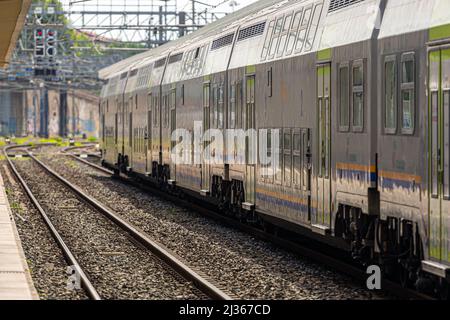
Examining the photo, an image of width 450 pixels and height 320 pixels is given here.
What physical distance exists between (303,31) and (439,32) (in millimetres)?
5186

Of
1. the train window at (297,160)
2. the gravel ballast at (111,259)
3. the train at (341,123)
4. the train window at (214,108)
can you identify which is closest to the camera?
the train at (341,123)

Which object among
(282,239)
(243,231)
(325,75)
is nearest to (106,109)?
(243,231)

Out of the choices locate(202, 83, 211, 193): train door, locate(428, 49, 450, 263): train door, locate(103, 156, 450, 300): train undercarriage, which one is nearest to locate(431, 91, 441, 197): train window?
locate(428, 49, 450, 263): train door

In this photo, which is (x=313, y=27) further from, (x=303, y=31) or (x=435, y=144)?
(x=435, y=144)

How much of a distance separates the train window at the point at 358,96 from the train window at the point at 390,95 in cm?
77

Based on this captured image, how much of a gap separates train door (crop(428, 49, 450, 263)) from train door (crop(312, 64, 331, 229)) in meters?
3.38

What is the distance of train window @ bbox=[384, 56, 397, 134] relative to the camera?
11695 millimetres

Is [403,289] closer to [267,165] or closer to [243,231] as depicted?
[267,165]

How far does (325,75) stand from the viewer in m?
14.2

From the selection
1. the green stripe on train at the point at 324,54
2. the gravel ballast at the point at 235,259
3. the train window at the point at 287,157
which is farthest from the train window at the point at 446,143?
the train window at the point at 287,157

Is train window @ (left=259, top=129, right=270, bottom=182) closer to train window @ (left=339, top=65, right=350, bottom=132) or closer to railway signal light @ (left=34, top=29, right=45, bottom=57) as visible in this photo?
train window @ (left=339, top=65, right=350, bottom=132)

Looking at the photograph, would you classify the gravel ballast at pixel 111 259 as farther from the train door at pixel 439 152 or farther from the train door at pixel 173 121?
the train door at pixel 439 152

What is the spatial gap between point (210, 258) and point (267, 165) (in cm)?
184

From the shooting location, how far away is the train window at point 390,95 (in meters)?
11.7
